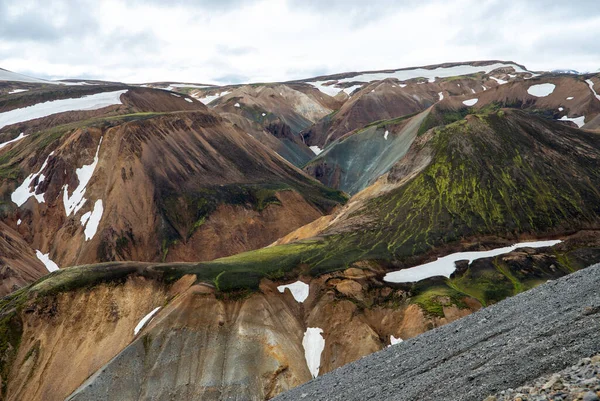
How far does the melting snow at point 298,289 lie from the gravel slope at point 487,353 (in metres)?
21.7

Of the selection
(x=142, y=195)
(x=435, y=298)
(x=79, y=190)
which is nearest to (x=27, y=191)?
(x=79, y=190)

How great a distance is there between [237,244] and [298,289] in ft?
132

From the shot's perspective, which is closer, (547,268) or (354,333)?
(354,333)

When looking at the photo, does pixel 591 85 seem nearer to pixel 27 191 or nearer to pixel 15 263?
pixel 27 191

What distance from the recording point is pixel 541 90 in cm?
17188

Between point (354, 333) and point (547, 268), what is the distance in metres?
24.4

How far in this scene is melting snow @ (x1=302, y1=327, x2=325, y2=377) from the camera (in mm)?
44263

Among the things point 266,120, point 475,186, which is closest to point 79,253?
point 475,186

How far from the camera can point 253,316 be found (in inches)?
1823

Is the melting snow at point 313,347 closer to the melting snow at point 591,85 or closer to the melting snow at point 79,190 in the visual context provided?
the melting snow at point 79,190

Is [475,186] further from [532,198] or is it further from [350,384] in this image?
[350,384]

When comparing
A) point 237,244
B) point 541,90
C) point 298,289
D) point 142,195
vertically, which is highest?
point 541,90

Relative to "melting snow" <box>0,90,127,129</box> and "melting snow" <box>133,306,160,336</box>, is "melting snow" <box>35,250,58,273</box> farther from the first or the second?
"melting snow" <box>0,90,127,129</box>

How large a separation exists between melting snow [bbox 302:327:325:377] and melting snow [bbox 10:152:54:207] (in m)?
64.8
